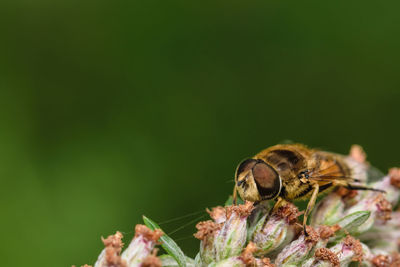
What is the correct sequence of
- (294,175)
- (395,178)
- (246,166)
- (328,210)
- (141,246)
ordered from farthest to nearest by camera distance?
(395,178) → (328,210) → (294,175) → (246,166) → (141,246)

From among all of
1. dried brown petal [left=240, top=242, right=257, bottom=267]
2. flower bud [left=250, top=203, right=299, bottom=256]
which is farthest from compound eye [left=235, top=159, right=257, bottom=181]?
dried brown petal [left=240, top=242, right=257, bottom=267]

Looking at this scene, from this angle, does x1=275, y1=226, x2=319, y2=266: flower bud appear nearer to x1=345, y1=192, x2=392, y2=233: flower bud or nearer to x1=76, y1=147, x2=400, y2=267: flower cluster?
x1=76, y1=147, x2=400, y2=267: flower cluster

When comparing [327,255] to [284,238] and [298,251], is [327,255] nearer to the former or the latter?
[298,251]

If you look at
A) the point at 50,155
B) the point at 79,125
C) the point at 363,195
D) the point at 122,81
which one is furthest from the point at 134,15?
the point at 363,195

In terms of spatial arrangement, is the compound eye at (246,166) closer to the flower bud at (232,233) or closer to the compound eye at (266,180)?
the compound eye at (266,180)

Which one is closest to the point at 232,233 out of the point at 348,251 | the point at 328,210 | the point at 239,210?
the point at 239,210

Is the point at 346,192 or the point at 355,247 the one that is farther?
the point at 346,192
